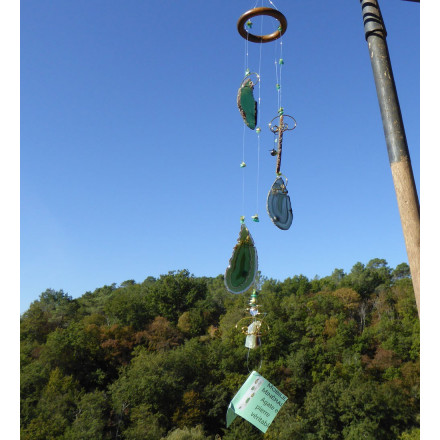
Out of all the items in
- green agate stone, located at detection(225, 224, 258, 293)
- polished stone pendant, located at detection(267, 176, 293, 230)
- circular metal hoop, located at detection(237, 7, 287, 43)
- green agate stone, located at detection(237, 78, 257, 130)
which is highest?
circular metal hoop, located at detection(237, 7, 287, 43)

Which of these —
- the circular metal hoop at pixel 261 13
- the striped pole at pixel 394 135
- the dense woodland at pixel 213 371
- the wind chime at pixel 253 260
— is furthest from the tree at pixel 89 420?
the striped pole at pixel 394 135

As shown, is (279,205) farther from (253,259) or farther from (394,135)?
(394,135)

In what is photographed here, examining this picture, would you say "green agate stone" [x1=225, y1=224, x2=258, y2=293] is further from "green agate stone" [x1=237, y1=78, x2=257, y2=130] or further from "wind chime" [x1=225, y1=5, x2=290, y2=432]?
"green agate stone" [x1=237, y1=78, x2=257, y2=130]

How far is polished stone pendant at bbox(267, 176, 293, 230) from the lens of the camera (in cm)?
236

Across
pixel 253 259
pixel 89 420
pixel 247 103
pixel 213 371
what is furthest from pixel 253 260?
pixel 213 371

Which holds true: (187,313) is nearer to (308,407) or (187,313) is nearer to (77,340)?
(77,340)

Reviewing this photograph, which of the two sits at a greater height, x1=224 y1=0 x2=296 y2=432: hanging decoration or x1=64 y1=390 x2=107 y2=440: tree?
x1=224 y1=0 x2=296 y2=432: hanging decoration

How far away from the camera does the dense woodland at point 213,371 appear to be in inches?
613

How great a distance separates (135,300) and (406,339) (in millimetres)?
15487

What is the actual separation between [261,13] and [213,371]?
18.5m

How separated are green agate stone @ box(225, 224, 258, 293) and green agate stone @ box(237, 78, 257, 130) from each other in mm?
651

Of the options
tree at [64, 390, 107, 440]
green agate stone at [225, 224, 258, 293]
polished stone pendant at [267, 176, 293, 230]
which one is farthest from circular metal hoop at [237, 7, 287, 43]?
tree at [64, 390, 107, 440]
